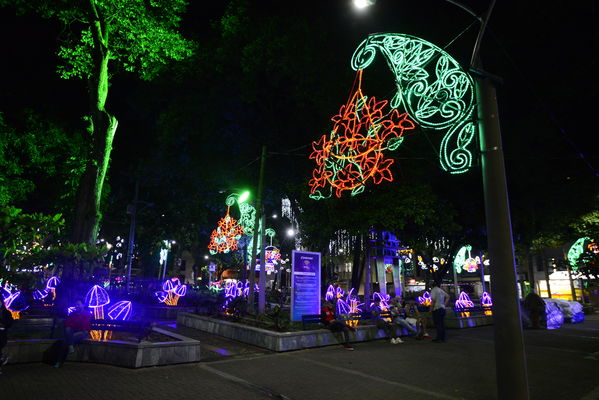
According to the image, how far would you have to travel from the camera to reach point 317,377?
25.9 feet

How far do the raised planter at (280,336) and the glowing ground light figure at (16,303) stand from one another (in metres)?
6.36

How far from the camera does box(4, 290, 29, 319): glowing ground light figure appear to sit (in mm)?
12758

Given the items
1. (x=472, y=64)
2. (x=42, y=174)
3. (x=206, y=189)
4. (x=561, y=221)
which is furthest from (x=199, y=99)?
(x=561, y=221)

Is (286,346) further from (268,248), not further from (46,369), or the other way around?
(268,248)

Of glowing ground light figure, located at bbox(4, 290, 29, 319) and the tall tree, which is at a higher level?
the tall tree

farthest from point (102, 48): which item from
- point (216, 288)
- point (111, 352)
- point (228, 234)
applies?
point (216, 288)

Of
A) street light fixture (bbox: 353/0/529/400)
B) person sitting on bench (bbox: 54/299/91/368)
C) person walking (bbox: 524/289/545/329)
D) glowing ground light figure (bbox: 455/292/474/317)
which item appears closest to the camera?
street light fixture (bbox: 353/0/529/400)

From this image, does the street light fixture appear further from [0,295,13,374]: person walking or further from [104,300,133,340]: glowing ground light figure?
[104,300,133,340]: glowing ground light figure

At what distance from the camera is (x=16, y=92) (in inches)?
793

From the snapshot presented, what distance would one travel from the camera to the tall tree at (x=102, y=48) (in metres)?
13.5

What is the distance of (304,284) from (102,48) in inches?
458

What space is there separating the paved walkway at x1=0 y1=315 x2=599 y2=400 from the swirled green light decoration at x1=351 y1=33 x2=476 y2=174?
428 centimetres

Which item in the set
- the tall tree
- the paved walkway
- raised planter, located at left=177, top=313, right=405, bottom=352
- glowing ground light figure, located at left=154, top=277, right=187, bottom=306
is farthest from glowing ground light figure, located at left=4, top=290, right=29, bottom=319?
glowing ground light figure, located at left=154, top=277, right=187, bottom=306

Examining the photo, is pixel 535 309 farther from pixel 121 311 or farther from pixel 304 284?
pixel 121 311
